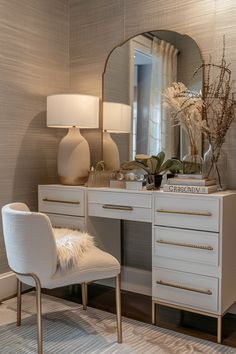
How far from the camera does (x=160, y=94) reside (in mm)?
2656

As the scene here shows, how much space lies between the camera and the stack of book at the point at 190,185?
7.07 ft

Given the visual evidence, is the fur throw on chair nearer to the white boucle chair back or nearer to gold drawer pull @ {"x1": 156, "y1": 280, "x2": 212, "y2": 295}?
the white boucle chair back

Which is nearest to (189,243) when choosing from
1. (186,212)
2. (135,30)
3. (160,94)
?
(186,212)

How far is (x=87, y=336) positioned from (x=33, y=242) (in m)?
0.69

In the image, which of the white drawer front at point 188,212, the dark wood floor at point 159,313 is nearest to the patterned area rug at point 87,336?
the dark wood floor at point 159,313

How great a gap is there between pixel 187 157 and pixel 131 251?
91 cm

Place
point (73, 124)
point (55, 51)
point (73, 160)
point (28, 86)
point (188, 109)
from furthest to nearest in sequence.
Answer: point (55, 51), point (28, 86), point (73, 160), point (73, 124), point (188, 109)

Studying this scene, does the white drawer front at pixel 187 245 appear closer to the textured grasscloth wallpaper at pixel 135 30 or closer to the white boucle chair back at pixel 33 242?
the textured grasscloth wallpaper at pixel 135 30

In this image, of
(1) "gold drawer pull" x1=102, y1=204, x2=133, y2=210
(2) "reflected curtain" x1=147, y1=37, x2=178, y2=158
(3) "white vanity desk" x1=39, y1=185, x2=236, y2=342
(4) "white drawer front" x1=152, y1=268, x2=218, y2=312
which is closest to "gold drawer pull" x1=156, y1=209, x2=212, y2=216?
(3) "white vanity desk" x1=39, y1=185, x2=236, y2=342

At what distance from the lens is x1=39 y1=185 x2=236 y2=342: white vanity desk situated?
2.06m

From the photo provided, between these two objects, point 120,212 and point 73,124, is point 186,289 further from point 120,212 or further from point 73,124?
point 73,124

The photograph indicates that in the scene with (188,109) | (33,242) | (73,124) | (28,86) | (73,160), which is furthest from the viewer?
(28,86)

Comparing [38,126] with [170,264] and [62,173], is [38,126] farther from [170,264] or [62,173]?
[170,264]

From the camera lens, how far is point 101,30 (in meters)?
2.98
